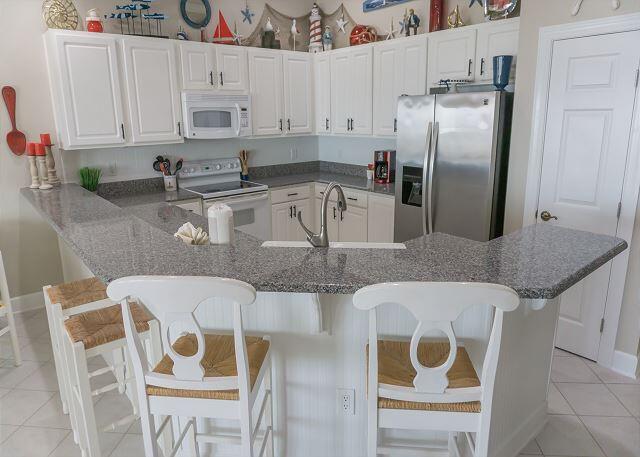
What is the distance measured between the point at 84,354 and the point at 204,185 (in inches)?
119

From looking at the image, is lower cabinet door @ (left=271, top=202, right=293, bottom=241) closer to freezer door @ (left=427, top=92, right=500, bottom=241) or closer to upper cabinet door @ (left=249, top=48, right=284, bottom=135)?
upper cabinet door @ (left=249, top=48, right=284, bottom=135)

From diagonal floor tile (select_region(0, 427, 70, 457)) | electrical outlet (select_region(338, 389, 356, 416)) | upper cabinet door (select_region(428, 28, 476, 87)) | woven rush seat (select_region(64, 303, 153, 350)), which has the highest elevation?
upper cabinet door (select_region(428, 28, 476, 87))

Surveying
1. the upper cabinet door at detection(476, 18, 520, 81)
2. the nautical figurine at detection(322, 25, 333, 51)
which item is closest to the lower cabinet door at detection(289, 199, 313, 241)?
the nautical figurine at detection(322, 25, 333, 51)

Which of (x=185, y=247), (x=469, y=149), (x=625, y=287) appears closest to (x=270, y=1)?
(x=469, y=149)

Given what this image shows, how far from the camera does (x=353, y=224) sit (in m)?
4.59

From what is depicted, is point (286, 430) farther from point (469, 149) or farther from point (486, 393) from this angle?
point (469, 149)

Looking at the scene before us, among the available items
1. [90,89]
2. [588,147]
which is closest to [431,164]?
[588,147]

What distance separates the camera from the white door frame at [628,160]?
2.61 meters

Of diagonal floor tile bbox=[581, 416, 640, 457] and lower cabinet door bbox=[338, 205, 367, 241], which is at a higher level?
lower cabinet door bbox=[338, 205, 367, 241]

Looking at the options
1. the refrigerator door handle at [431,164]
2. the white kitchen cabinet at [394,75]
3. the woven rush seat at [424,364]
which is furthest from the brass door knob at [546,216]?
the woven rush seat at [424,364]

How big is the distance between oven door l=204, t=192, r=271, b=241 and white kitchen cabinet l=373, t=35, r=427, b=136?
4.29 feet

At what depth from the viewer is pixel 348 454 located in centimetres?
196

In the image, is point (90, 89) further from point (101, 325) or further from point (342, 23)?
point (342, 23)

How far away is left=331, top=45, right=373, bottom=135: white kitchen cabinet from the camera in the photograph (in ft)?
14.5
